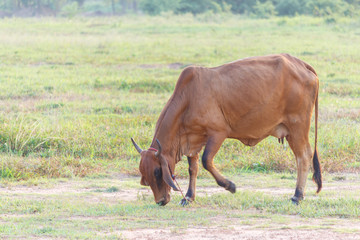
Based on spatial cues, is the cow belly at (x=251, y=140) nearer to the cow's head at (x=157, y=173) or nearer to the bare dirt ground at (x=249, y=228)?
the bare dirt ground at (x=249, y=228)

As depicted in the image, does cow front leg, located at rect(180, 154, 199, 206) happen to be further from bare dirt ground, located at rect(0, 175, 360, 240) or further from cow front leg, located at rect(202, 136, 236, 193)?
cow front leg, located at rect(202, 136, 236, 193)

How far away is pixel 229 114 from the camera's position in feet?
21.1

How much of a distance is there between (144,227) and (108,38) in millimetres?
18461

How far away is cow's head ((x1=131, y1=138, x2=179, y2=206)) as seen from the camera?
242 inches

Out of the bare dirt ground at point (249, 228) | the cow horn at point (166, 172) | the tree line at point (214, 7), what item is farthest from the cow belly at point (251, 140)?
the tree line at point (214, 7)

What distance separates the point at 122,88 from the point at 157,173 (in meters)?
7.59

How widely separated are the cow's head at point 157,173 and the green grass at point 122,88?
1765 millimetres

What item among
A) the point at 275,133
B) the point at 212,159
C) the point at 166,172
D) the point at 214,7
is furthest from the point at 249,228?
the point at 214,7

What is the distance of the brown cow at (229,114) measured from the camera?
20.5 ft

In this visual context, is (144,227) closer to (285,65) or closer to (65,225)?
(65,225)

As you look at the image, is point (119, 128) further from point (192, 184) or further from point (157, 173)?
point (157, 173)

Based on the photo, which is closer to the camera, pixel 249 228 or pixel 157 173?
pixel 249 228

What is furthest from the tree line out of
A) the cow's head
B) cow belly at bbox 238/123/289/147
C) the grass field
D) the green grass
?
the cow's head

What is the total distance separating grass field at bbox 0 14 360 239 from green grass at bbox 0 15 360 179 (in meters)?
0.03
